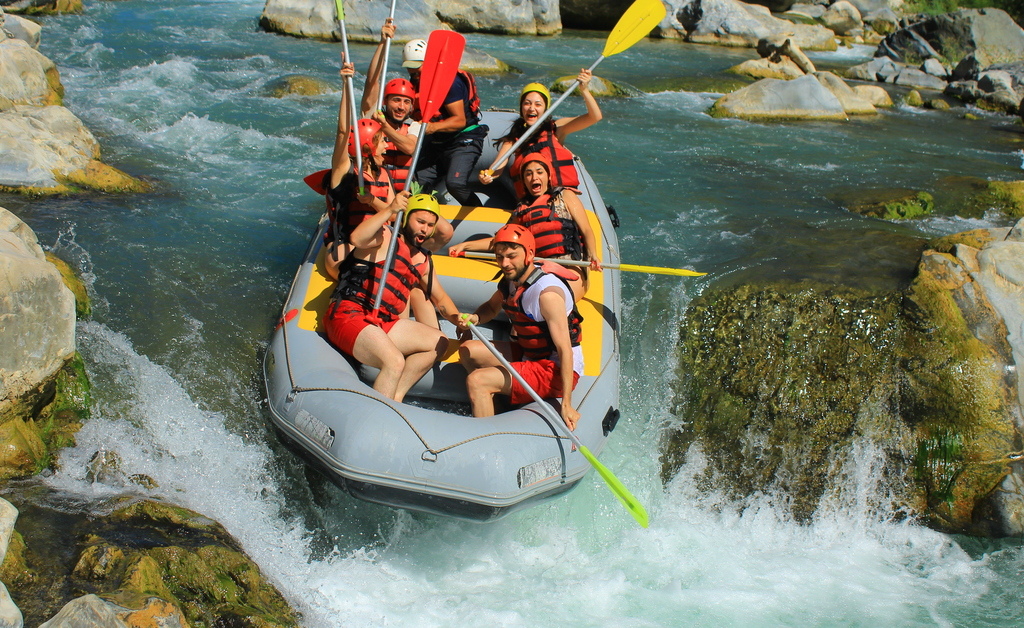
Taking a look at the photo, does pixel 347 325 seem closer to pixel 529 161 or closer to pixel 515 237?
pixel 515 237

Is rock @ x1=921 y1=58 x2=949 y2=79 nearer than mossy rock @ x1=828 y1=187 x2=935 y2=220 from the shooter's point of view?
No

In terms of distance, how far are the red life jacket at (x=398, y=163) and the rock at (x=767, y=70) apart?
30.4 ft

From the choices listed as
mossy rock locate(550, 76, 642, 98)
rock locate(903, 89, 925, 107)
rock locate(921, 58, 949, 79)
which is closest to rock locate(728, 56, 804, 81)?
rock locate(903, 89, 925, 107)

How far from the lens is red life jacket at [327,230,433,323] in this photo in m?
3.55

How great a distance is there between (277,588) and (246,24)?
39.3ft

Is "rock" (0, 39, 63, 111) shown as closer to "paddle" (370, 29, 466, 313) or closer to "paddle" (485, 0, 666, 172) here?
"paddle" (370, 29, 466, 313)

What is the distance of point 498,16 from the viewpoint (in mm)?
14711

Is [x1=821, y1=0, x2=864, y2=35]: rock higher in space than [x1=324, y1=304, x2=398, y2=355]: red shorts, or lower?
higher

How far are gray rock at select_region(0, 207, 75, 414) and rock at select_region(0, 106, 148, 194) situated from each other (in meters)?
2.29

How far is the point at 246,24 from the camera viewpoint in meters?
12.7

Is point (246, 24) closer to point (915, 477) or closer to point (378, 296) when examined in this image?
point (378, 296)

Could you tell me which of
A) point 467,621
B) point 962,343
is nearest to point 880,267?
point 962,343

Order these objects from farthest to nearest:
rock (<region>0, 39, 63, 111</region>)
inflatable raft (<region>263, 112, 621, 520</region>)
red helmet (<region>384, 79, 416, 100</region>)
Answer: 1. rock (<region>0, 39, 63, 111</region>)
2. red helmet (<region>384, 79, 416, 100</region>)
3. inflatable raft (<region>263, 112, 621, 520</region>)

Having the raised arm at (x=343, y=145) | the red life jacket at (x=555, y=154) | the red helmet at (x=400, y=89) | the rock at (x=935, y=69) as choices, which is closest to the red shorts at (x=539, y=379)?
the raised arm at (x=343, y=145)
